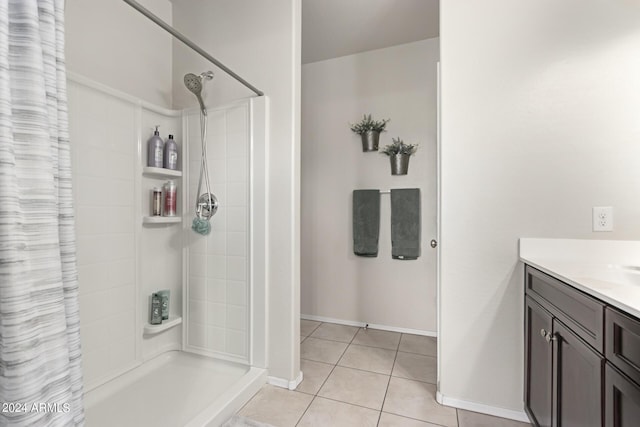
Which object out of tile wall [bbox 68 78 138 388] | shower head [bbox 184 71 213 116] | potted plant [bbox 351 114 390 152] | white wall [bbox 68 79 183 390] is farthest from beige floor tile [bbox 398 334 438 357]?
shower head [bbox 184 71 213 116]

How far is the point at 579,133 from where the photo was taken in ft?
4.95

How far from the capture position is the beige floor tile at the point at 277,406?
62.8 inches

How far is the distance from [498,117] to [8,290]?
6.67ft

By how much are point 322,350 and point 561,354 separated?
167cm

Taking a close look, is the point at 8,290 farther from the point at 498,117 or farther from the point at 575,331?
the point at 498,117

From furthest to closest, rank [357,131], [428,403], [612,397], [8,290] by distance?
1. [357,131]
2. [428,403]
3. [612,397]
4. [8,290]

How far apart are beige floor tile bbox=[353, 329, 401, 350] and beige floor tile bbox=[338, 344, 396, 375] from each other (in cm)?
8

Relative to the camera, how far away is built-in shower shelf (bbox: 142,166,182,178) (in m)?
2.01

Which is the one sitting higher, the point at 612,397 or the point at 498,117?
the point at 498,117

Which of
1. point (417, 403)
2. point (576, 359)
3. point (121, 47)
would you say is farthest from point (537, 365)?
point (121, 47)

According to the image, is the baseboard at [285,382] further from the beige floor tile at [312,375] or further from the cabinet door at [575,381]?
the cabinet door at [575,381]

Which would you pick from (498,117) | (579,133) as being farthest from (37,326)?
(579,133)

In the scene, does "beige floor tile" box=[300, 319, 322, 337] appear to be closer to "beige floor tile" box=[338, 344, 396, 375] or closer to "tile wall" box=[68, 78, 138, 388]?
"beige floor tile" box=[338, 344, 396, 375]

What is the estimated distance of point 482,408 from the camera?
166cm
